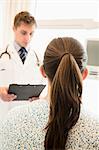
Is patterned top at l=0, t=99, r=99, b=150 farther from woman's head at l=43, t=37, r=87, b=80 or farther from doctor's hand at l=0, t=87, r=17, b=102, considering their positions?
doctor's hand at l=0, t=87, r=17, b=102

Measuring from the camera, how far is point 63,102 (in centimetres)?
93

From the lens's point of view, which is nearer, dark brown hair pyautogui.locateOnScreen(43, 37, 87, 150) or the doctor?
dark brown hair pyautogui.locateOnScreen(43, 37, 87, 150)

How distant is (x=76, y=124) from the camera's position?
92 cm

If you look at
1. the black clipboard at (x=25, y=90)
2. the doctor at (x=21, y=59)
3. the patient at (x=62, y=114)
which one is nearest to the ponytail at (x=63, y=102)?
the patient at (x=62, y=114)

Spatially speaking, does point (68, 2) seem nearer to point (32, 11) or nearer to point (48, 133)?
point (32, 11)

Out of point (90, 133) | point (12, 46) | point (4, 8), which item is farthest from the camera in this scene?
point (4, 8)

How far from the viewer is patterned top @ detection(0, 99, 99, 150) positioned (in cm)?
91

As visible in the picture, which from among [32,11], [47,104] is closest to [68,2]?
[32,11]

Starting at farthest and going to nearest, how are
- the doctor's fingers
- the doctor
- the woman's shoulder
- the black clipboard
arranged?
the doctor → the doctor's fingers → the black clipboard → the woman's shoulder

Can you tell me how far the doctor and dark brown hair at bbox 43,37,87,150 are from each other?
115cm

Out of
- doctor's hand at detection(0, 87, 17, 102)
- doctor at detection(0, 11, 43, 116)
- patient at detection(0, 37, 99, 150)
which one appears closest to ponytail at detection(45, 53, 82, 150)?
patient at detection(0, 37, 99, 150)

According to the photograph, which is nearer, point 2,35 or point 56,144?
point 56,144

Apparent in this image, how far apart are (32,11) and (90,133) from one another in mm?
1997

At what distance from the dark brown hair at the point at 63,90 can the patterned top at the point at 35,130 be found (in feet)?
0.08
